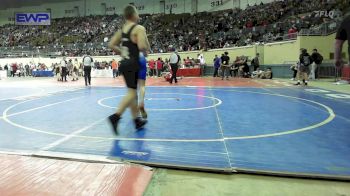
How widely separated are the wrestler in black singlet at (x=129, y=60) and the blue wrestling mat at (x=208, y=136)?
0.91 metres

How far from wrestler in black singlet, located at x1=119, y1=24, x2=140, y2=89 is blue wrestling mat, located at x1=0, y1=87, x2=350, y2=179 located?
0.91 meters

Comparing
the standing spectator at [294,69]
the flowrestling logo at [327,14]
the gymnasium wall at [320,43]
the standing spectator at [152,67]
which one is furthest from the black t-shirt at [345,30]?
the standing spectator at [152,67]

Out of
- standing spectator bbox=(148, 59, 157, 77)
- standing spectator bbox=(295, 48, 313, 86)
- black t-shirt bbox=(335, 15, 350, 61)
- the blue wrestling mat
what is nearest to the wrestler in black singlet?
the blue wrestling mat

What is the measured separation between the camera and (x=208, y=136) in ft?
18.2

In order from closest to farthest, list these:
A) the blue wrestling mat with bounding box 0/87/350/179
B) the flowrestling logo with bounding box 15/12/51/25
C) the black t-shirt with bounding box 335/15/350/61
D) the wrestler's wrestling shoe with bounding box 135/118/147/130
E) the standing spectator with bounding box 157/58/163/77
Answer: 1. the black t-shirt with bounding box 335/15/350/61
2. the blue wrestling mat with bounding box 0/87/350/179
3. the wrestler's wrestling shoe with bounding box 135/118/147/130
4. the standing spectator with bounding box 157/58/163/77
5. the flowrestling logo with bounding box 15/12/51/25

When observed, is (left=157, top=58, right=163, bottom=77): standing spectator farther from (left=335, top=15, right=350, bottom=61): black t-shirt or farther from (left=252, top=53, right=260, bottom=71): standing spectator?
(left=335, top=15, right=350, bottom=61): black t-shirt

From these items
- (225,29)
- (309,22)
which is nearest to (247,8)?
(225,29)

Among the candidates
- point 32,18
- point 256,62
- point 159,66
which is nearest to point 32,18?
point 32,18

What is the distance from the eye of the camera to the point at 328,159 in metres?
4.24

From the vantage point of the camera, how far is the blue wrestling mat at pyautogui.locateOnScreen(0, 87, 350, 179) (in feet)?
13.6

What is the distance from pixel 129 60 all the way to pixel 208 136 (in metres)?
1.71

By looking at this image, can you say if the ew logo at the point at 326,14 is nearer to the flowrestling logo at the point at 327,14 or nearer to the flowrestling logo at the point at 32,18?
the flowrestling logo at the point at 327,14

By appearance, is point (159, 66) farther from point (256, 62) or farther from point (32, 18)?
point (32, 18)

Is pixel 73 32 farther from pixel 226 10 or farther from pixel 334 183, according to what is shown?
pixel 334 183
